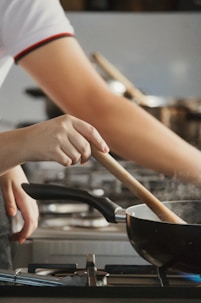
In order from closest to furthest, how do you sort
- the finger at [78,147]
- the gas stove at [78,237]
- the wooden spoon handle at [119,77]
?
1. the finger at [78,147]
2. the gas stove at [78,237]
3. the wooden spoon handle at [119,77]

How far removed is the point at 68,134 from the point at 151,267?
0.64ft

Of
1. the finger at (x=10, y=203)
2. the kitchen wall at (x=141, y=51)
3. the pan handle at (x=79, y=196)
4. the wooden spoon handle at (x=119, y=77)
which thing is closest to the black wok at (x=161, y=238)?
the pan handle at (x=79, y=196)

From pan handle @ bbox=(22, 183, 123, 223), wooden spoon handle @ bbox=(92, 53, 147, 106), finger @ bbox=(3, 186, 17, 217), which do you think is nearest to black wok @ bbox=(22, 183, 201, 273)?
pan handle @ bbox=(22, 183, 123, 223)

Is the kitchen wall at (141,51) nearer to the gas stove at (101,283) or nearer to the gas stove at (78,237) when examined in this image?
the gas stove at (78,237)

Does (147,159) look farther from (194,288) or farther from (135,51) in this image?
(135,51)

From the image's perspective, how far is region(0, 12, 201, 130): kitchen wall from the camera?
2658 mm

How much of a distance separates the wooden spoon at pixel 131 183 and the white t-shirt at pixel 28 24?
37 centimetres

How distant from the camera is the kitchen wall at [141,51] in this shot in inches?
105

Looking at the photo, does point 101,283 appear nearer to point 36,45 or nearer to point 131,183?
point 131,183

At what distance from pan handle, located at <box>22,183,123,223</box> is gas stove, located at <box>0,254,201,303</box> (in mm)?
57

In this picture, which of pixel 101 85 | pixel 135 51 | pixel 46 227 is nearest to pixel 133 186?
pixel 101 85

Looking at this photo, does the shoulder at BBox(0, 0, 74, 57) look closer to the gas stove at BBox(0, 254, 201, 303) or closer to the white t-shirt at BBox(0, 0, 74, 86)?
the white t-shirt at BBox(0, 0, 74, 86)

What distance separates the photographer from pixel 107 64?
2.50 m

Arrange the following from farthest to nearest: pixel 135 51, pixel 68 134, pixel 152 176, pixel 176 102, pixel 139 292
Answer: pixel 135 51 < pixel 176 102 < pixel 152 176 < pixel 68 134 < pixel 139 292
